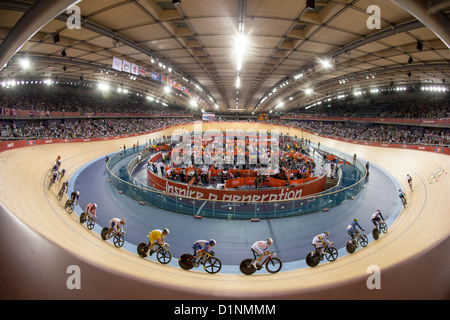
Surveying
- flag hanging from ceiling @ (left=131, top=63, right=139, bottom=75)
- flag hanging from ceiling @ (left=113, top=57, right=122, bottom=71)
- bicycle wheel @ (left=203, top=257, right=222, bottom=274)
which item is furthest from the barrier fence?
flag hanging from ceiling @ (left=131, top=63, right=139, bottom=75)

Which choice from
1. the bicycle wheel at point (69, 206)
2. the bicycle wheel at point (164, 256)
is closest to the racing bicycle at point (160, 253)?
the bicycle wheel at point (164, 256)

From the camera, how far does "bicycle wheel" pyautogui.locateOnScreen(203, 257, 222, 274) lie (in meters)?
5.45

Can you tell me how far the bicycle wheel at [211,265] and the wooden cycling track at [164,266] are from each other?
7.5 inches

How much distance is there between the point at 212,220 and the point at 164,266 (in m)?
3.38

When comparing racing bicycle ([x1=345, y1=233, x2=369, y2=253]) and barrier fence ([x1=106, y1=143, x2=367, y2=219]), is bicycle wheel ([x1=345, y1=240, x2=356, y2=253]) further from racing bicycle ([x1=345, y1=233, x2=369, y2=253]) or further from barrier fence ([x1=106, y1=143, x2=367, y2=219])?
barrier fence ([x1=106, y1=143, x2=367, y2=219])

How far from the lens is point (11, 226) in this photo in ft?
6.92

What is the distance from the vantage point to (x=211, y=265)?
18.0 ft

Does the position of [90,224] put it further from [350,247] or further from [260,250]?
[350,247]

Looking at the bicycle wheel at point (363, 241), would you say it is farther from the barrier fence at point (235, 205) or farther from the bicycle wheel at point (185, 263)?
the bicycle wheel at point (185, 263)

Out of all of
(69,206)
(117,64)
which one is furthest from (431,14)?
(117,64)

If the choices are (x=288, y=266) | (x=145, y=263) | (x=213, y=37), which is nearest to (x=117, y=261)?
(x=145, y=263)

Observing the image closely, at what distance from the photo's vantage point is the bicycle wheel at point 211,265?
5453mm

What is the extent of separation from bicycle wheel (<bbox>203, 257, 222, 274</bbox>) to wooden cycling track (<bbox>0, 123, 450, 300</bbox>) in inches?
7.5
